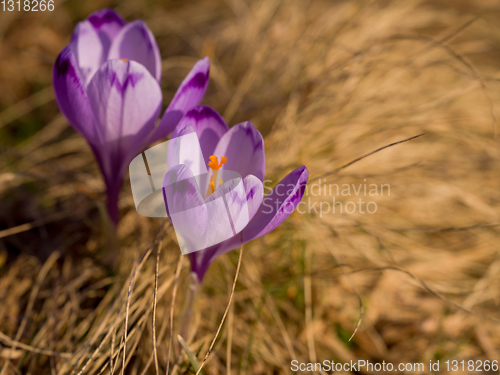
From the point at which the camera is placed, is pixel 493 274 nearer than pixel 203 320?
No

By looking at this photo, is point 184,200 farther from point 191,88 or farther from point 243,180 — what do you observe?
A: point 191,88

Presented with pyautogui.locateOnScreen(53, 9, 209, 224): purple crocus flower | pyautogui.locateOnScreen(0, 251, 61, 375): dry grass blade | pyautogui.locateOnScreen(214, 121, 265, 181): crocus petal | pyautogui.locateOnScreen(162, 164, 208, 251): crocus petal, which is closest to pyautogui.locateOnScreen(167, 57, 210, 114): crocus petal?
pyautogui.locateOnScreen(53, 9, 209, 224): purple crocus flower

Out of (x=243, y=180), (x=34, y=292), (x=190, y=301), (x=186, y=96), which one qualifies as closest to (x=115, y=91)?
(x=186, y=96)

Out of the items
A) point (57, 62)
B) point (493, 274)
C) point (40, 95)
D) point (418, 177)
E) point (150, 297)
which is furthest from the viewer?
point (40, 95)

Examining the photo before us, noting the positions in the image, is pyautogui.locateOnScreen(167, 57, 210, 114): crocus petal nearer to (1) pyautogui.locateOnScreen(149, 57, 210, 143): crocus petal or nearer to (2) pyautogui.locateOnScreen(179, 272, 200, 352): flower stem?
(1) pyautogui.locateOnScreen(149, 57, 210, 143): crocus petal

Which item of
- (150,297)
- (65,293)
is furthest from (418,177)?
(65,293)

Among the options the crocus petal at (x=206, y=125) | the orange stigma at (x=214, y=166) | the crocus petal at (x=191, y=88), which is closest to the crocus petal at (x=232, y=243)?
the orange stigma at (x=214, y=166)

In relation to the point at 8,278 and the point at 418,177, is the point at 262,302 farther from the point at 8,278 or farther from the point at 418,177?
the point at 418,177

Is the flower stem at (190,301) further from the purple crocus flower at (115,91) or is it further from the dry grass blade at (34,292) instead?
the dry grass blade at (34,292)
